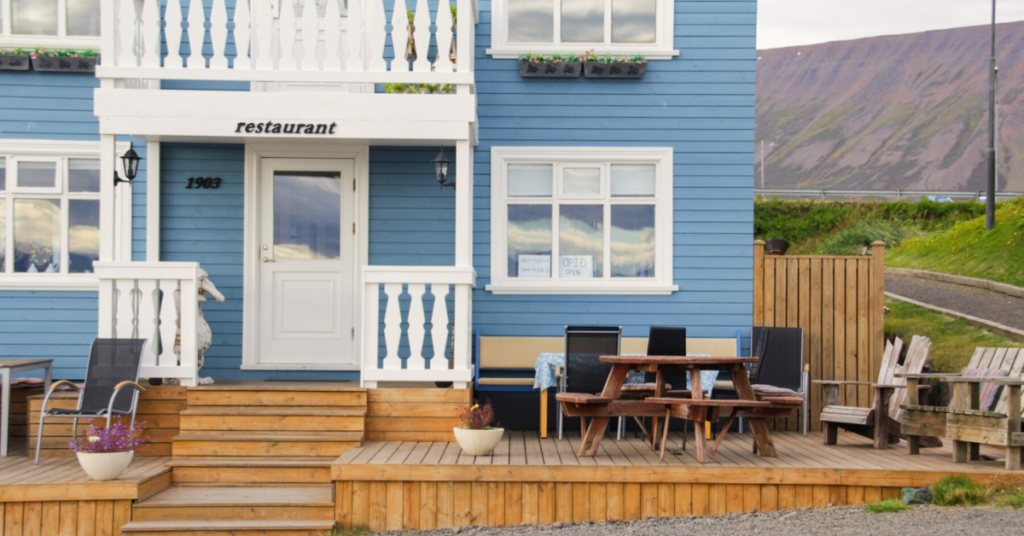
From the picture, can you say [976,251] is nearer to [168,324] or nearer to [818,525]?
[818,525]

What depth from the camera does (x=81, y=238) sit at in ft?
32.2

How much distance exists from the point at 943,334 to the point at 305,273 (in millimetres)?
8129

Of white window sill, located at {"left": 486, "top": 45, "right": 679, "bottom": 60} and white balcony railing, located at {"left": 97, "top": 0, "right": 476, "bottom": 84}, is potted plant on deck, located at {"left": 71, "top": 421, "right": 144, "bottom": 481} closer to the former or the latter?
white balcony railing, located at {"left": 97, "top": 0, "right": 476, "bottom": 84}

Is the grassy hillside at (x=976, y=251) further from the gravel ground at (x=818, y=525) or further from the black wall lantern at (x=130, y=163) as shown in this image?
the black wall lantern at (x=130, y=163)

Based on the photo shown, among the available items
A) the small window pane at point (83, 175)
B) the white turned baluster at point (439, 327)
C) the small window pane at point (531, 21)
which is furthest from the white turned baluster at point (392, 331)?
the small window pane at point (83, 175)

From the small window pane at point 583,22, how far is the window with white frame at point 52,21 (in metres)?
4.42

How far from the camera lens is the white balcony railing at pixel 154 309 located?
8.35 meters

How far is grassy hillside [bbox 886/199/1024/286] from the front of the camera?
17.2m

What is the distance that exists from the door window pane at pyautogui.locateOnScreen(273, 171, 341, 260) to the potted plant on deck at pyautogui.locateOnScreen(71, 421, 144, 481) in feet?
9.58

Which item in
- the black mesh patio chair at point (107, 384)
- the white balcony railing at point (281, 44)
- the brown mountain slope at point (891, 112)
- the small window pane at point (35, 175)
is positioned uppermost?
the brown mountain slope at point (891, 112)

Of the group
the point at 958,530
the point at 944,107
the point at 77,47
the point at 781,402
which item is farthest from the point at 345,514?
the point at 944,107

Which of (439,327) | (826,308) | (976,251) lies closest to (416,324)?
(439,327)

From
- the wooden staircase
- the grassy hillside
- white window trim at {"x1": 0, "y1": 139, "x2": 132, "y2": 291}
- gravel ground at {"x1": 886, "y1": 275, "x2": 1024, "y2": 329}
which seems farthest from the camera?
the grassy hillside

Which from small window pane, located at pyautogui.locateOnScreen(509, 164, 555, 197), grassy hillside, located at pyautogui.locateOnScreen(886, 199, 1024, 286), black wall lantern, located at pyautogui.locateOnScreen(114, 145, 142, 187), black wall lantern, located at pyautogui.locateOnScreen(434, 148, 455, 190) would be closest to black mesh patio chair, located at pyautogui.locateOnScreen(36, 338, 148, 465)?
black wall lantern, located at pyautogui.locateOnScreen(114, 145, 142, 187)
